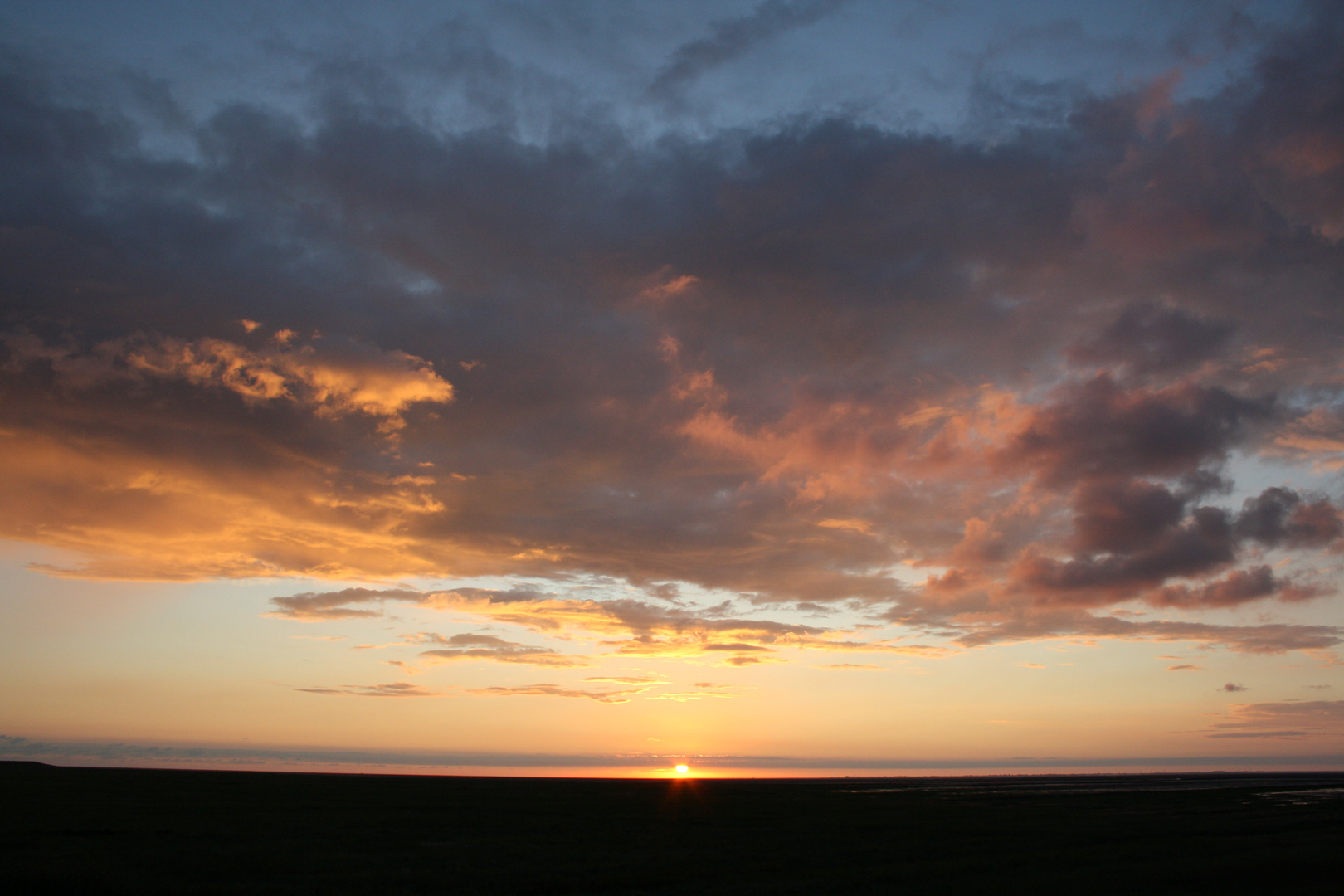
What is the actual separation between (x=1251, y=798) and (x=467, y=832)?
94.9 metres

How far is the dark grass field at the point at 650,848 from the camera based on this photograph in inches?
1337

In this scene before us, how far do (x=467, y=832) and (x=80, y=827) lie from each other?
2435 centimetres

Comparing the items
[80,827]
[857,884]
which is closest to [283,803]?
[80,827]

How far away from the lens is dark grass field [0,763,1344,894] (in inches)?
1337

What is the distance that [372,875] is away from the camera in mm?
36219

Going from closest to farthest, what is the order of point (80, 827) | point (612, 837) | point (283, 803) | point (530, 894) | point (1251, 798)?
point (530, 894) → point (80, 827) → point (612, 837) → point (283, 803) → point (1251, 798)

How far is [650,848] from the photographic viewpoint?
153 ft

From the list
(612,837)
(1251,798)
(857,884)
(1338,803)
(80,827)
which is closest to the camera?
(857,884)

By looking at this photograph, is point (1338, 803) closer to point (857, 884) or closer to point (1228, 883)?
point (1228, 883)

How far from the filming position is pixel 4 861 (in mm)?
36625

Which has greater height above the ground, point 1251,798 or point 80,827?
point 80,827

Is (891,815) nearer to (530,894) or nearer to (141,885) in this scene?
(530,894)

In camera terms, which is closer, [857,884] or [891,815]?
[857,884]

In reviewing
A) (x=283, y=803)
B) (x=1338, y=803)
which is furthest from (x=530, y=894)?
(x=1338, y=803)
